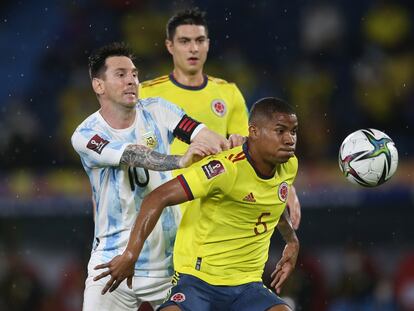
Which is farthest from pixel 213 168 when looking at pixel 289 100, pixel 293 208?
pixel 289 100

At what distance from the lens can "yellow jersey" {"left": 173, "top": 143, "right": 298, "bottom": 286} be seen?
242 inches

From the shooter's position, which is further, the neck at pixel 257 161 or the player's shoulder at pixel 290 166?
the player's shoulder at pixel 290 166

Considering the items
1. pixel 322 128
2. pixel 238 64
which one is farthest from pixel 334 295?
pixel 238 64

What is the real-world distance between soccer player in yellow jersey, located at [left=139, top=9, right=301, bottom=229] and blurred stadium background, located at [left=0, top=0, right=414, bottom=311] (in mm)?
3311

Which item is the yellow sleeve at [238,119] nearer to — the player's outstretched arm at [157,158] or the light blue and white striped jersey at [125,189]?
the light blue and white striped jersey at [125,189]

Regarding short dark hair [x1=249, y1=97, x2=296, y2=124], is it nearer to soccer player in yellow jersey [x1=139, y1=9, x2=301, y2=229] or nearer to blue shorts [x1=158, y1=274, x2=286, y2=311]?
blue shorts [x1=158, y1=274, x2=286, y2=311]

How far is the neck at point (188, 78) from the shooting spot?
823cm

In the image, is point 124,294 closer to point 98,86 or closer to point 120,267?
point 120,267

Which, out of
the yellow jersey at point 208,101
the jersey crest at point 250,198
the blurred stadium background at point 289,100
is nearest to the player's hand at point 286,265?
the jersey crest at point 250,198

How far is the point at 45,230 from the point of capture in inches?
549

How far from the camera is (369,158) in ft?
21.9

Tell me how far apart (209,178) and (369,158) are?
50.0 inches

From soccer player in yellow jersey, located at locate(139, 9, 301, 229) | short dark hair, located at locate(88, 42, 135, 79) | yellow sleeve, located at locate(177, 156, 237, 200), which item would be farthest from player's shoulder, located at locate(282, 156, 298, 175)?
soccer player in yellow jersey, located at locate(139, 9, 301, 229)

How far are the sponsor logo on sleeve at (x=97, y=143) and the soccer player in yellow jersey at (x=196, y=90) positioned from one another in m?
1.35
